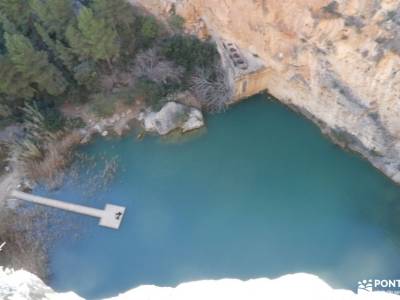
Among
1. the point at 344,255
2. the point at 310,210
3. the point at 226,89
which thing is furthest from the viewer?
the point at 226,89

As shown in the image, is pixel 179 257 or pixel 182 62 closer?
pixel 179 257

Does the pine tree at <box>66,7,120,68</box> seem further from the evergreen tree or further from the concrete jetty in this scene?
the concrete jetty

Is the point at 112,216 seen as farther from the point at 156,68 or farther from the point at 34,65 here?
the point at 34,65

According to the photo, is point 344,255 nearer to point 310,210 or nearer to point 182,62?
point 310,210

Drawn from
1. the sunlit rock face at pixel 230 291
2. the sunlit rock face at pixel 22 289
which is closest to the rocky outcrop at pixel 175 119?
the sunlit rock face at pixel 230 291

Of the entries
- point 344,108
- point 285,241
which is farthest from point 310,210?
point 344,108

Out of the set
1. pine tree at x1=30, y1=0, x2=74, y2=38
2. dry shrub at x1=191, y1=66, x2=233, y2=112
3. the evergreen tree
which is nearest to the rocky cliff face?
dry shrub at x1=191, y1=66, x2=233, y2=112

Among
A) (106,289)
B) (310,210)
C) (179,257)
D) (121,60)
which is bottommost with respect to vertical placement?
(106,289)
